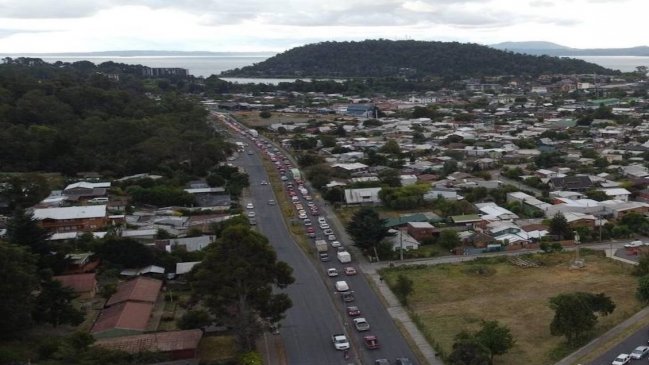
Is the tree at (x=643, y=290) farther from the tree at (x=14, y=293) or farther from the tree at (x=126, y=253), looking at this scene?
the tree at (x=14, y=293)

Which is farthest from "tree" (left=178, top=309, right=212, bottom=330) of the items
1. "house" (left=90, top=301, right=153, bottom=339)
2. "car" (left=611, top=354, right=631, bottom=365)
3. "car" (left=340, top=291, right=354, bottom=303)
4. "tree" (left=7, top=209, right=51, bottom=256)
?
"car" (left=611, top=354, right=631, bottom=365)

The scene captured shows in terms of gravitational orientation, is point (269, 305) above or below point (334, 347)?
above

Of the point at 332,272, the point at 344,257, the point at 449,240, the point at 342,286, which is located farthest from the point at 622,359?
the point at 344,257

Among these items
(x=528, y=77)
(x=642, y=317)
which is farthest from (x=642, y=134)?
(x=528, y=77)

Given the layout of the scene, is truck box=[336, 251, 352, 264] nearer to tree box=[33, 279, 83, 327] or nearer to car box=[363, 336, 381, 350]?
car box=[363, 336, 381, 350]

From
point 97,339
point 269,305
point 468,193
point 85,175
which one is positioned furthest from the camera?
point 85,175

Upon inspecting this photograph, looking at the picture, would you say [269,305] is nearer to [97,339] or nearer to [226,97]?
[97,339]
